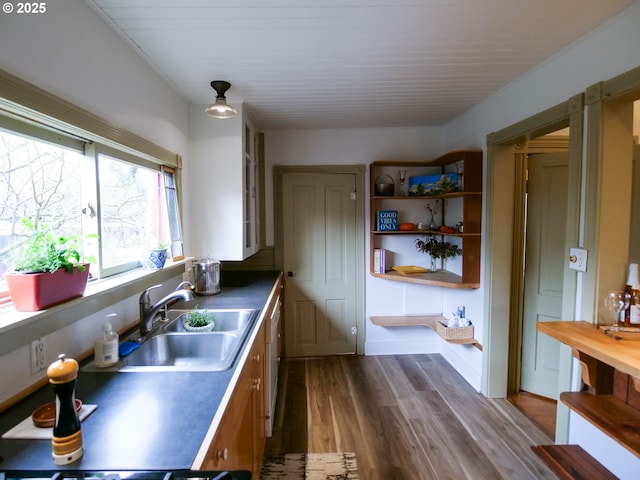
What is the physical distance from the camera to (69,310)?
120cm

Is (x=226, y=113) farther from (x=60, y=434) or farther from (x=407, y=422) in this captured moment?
(x=407, y=422)

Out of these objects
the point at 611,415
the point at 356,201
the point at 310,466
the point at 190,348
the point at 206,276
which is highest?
the point at 356,201

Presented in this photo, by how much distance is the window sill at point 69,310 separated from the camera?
3.21 feet

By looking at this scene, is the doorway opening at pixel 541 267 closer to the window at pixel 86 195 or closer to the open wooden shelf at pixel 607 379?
the open wooden shelf at pixel 607 379

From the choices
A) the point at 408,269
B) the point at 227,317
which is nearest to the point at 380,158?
the point at 408,269

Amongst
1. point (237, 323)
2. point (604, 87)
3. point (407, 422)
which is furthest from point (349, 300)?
point (604, 87)

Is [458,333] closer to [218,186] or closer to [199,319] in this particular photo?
[199,319]

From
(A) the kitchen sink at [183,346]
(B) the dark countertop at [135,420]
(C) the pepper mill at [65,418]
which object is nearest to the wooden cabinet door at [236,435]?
(B) the dark countertop at [135,420]

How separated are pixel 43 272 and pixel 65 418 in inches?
21.0

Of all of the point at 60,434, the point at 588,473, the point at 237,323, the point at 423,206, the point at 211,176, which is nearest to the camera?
the point at 60,434

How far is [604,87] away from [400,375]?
255 cm

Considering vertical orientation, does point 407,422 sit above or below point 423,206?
below

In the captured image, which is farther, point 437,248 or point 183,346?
point 437,248

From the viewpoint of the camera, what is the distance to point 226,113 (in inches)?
81.6
